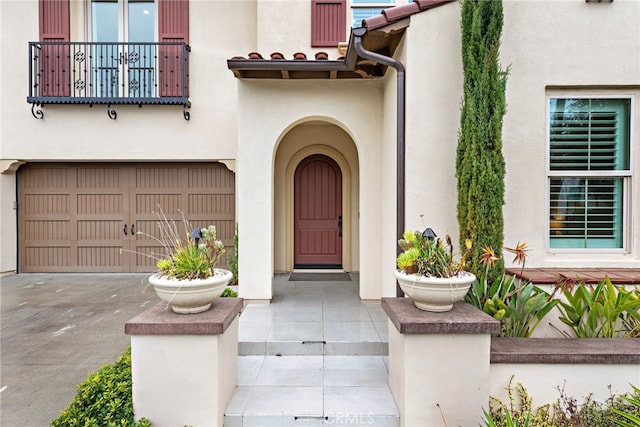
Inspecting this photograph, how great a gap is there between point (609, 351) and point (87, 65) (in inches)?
402

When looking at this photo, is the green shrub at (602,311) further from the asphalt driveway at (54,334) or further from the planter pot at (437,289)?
the asphalt driveway at (54,334)

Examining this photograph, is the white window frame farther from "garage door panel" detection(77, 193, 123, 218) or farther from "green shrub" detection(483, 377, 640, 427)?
"garage door panel" detection(77, 193, 123, 218)

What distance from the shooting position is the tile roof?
376 cm

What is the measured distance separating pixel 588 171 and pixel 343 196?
177 inches

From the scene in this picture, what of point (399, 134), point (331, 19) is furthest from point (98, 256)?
point (399, 134)

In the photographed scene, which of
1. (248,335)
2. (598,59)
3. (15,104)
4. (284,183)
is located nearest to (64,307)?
(248,335)

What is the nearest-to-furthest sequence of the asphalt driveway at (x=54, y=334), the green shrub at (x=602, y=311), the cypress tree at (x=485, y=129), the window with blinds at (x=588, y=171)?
the green shrub at (x=602, y=311), the asphalt driveway at (x=54, y=334), the cypress tree at (x=485, y=129), the window with blinds at (x=588, y=171)

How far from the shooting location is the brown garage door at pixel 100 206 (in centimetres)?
827

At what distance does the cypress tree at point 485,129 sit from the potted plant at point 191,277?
2509mm

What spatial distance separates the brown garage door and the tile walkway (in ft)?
13.0

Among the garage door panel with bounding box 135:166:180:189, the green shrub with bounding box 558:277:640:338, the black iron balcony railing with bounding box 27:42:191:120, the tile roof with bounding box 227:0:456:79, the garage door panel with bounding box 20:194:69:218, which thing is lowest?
the green shrub with bounding box 558:277:640:338

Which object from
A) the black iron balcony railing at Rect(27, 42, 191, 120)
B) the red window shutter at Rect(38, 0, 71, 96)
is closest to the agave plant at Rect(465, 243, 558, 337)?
the black iron balcony railing at Rect(27, 42, 191, 120)

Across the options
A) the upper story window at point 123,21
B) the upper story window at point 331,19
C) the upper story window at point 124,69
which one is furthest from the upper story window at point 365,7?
the upper story window at point 123,21

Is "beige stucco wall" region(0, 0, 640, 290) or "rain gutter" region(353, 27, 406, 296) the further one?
"rain gutter" region(353, 27, 406, 296)
